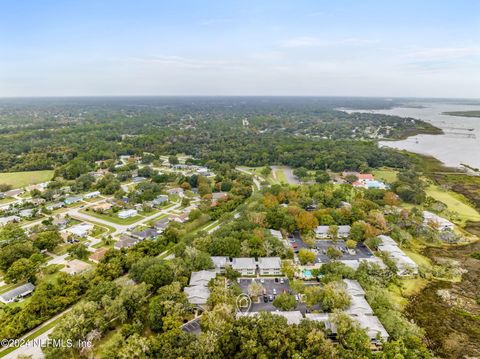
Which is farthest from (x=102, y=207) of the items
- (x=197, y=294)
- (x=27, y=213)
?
(x=197, y=294)

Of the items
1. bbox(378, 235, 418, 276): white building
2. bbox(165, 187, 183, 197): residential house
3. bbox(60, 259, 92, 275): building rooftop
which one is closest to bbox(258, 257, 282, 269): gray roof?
bbox(378, 235, 418, 276): white building

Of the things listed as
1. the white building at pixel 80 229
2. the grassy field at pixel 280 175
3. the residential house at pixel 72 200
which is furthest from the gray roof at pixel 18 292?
the grassy field at pixel 280 175

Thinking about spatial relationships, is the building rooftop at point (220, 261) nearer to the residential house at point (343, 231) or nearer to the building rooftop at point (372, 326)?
the building rooftop at point (372, 326)

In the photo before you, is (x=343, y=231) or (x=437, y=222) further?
(x=437, y=222)

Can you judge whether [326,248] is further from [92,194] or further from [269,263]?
[92,194]

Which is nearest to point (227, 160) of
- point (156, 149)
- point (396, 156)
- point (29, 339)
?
point (156, 149)
